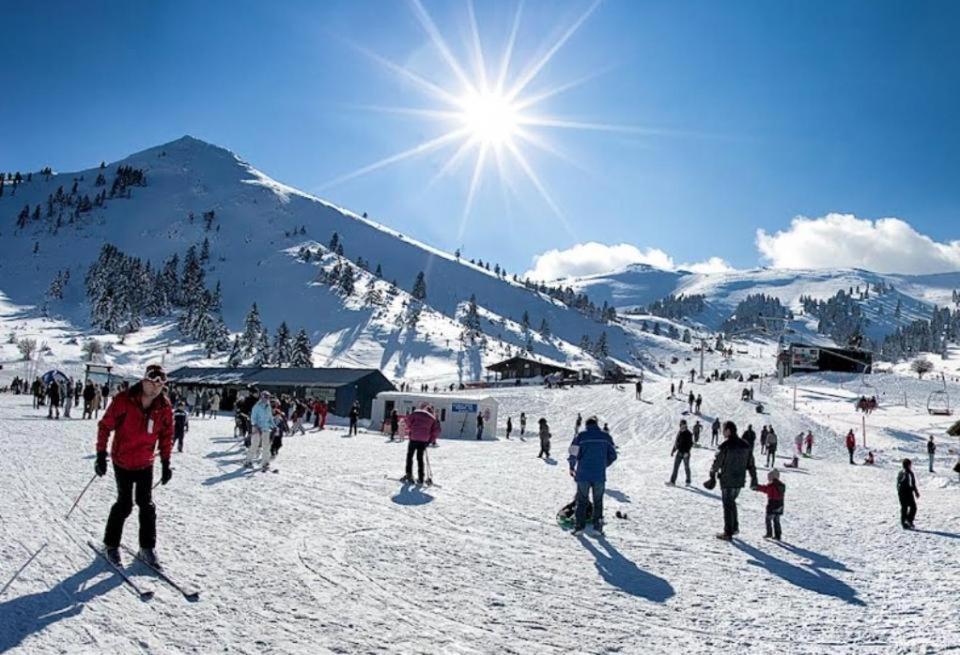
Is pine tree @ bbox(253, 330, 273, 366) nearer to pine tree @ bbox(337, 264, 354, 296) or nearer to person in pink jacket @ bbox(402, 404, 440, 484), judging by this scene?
pine tree @ bbox(337, 264, 354, 296)

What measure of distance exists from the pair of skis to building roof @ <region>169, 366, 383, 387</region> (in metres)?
40.1

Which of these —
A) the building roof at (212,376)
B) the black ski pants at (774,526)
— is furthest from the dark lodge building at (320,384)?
the black ski pants at (774,526)

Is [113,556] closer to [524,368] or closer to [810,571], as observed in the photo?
[810,571]

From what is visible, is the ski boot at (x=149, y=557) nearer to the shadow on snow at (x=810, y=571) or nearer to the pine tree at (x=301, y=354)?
the shadow on snow at (x=810, y=571)

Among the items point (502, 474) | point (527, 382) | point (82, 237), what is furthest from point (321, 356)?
point (82, 237)

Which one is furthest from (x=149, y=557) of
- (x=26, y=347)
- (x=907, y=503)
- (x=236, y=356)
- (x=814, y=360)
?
(x=26, y=347)

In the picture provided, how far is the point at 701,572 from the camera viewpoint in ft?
23.5

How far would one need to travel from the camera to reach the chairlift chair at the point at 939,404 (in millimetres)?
44438

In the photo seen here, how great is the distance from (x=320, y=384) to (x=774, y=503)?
40.4 m

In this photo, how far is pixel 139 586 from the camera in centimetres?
518

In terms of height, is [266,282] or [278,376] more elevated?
[266,282]

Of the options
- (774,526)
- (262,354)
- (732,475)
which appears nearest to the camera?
(732,475)

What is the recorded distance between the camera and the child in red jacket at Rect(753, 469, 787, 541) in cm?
943

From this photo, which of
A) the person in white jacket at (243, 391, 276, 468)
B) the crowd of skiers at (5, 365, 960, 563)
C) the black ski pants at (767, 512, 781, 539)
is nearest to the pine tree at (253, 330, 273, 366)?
the crowd of skiers at (5, 365, 960, 563)
